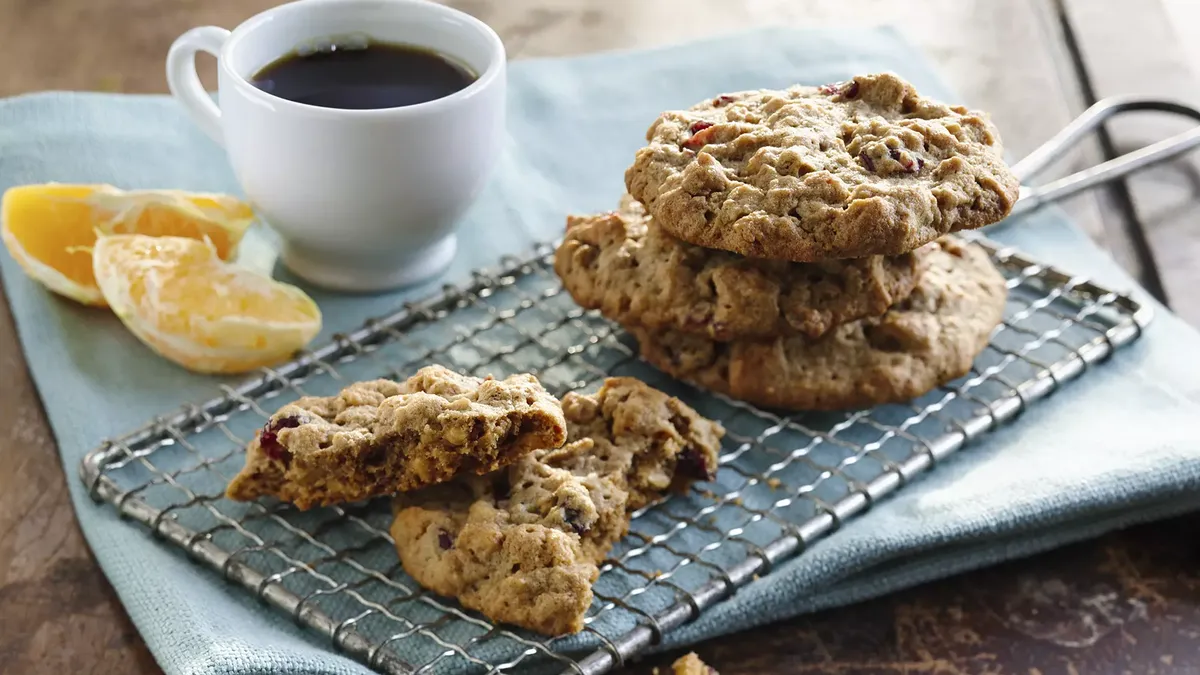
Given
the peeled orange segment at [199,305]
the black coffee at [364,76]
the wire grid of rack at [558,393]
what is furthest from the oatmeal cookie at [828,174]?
the peeled orange segment at [199,305]

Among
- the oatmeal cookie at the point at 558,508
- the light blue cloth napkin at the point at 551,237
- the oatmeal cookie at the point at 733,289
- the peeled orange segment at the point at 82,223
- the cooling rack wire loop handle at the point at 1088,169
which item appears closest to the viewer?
the oatmeal cookie at the point at 558,508

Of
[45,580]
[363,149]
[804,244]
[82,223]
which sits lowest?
[45,580]

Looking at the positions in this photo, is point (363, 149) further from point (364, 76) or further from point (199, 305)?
point (199, 305)

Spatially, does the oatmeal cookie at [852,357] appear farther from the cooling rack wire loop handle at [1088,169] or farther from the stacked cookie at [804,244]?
the cooling rack wire loop handle at [1088,169]

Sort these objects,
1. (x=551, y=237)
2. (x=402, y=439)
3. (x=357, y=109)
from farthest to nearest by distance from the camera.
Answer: (x=551, y=237)
(x=357, y=109)
(x=402, y=439)

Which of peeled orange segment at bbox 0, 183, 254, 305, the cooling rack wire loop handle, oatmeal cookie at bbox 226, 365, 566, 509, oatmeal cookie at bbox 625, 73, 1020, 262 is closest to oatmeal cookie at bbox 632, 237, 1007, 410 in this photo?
oatmeal cookie at bbox 625, 73, 1020, 262

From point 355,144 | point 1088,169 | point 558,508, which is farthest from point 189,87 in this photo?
point 1088,169
